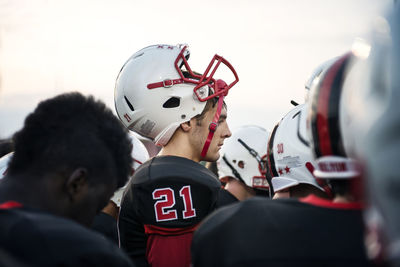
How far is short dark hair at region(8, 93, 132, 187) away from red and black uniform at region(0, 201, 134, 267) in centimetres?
29

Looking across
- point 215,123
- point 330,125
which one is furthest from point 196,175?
point 330,125

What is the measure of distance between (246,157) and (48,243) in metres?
4.61

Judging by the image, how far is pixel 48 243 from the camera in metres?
1.61

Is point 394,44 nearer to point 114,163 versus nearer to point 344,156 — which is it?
point 344,156

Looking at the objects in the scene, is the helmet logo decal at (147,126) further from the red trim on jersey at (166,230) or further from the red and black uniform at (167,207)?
the red trim on jersey at (166,230)

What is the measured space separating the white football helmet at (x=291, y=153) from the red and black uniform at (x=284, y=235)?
132cm

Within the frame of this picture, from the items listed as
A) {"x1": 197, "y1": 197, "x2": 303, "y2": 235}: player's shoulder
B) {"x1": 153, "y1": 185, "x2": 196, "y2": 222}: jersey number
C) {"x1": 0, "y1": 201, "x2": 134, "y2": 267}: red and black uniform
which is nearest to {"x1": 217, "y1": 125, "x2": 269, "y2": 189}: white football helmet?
{"x1": 153, "y1": 185, "x2": 196, "y2": 222}: jersey number

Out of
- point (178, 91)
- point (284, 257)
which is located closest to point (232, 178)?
point (178, 91)

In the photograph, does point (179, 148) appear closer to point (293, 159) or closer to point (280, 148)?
point (280, 148)

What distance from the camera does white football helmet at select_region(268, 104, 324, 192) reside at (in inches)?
123

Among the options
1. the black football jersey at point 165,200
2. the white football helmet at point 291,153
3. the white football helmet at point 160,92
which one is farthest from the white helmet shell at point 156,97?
the white football helmet at point 291,153

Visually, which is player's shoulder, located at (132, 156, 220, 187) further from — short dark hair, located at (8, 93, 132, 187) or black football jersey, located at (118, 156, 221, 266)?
short dark hair, located at (8, 93, 132, 187)

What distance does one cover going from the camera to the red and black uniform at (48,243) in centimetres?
157

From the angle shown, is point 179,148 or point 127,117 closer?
point 179,148
